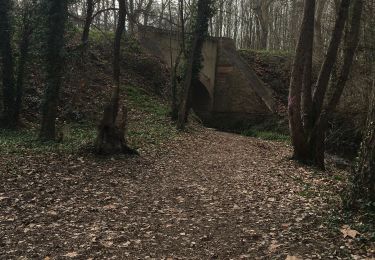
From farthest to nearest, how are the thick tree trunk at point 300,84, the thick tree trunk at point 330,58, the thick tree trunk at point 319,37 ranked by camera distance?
the thick tree trunk at point 319,37, the thick tree trunk at point 300,84, the thick tree trunk at point 330,58

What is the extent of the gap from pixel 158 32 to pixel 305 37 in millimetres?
15464

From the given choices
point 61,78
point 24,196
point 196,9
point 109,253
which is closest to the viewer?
point 109,253

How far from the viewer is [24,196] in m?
7.90

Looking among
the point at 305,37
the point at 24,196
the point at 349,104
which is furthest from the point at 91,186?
the point at 349,104

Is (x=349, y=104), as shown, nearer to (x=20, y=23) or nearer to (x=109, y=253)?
(x=20, y=23)

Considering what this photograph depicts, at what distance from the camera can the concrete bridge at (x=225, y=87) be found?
27219 millimetres

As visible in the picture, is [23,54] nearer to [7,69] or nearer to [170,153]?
[7,69]

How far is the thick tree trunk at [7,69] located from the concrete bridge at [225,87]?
38.5ft

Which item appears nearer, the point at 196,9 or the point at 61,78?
the point at 61,78

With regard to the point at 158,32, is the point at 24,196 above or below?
below

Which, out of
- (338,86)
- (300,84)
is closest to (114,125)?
(300,84)

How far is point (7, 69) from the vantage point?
54.0ft

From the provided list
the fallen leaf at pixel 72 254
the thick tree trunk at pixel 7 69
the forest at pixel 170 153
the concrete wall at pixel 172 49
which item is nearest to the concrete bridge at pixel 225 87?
the concrete wall at pixel 172 49

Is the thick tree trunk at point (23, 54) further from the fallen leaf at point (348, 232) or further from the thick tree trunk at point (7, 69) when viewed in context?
the fallen leaf at point (348, 232)
